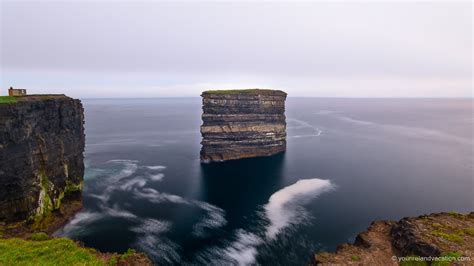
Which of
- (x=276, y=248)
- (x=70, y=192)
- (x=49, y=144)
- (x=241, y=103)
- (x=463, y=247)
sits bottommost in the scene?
(x=276, y=248)

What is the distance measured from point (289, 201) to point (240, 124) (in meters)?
41.1

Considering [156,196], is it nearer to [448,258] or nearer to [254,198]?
[254,198]

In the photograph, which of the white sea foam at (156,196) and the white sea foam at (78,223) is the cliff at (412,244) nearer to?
the white sea foam at (78,223)

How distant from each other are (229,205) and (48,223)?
29538 mm

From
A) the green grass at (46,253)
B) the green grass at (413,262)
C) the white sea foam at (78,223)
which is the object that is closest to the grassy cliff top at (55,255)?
the green grass at (46,253)

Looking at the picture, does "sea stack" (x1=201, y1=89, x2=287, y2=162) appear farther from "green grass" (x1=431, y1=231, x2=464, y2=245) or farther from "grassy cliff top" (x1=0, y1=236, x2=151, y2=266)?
"green grass" (x1=431, y1=231, x2=464, y2=245)

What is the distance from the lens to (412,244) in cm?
2684

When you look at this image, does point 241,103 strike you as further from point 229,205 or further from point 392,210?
point 392,210

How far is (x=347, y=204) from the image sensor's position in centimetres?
5688

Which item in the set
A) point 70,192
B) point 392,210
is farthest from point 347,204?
point 70,192

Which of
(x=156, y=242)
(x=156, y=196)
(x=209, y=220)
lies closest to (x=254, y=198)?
(x=209, y=220)

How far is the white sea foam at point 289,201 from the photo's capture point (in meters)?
48.7

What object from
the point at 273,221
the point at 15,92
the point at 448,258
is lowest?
the point at 273,221

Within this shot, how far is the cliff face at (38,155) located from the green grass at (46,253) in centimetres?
1167
